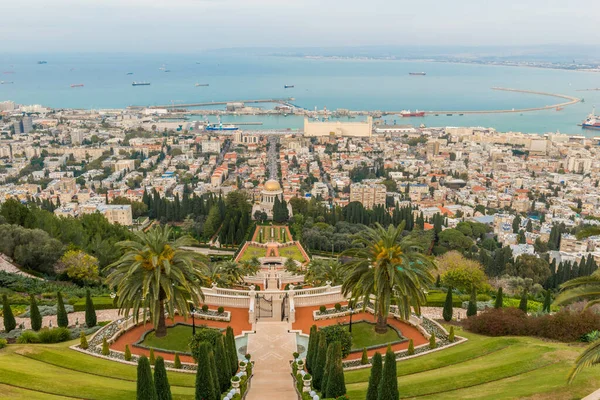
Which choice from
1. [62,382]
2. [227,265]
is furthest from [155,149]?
[62,382]

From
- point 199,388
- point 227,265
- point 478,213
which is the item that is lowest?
point 478,213

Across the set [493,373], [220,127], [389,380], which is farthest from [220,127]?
[389,380]

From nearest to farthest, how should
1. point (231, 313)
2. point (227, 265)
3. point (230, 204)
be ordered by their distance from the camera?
point (231, 313) < point (227, 265) < point (230, 204)

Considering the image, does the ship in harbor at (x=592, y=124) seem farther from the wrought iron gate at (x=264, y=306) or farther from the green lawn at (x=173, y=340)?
the green lawn at (x=173, y=340)

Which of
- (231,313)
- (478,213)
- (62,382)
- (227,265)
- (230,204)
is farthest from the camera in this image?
(478,213)

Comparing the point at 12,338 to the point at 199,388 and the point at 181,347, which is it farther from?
the point at 199,388

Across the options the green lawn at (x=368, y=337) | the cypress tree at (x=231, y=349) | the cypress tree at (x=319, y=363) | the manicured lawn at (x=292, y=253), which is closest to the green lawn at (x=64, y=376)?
the cypress tree at (x=231, y=349)
